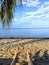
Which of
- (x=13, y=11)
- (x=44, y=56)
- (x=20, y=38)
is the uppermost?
(x=13, y=11)

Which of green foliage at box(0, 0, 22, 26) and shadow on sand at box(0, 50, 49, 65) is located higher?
green foliage at box(0, 0, 22, 26)

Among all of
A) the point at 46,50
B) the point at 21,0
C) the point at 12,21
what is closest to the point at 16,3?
the point at 21,0

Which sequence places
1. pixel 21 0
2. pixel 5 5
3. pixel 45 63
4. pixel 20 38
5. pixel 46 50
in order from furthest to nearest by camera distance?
1. pixel 20 38
2. pixel 46 50
3. pixel 45 63
4. pixel 5 5
5. pixel 21 0

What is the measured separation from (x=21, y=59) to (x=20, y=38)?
12.9 feet

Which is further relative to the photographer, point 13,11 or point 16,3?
point 13,11

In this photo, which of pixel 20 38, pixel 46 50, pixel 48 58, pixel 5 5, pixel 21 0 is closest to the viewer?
pixel 21 0

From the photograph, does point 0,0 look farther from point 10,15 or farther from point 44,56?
point 44,56

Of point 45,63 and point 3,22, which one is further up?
point 3,22

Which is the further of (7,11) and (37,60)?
(37,60)

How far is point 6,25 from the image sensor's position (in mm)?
4188

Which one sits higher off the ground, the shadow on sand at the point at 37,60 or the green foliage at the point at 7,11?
the green foliage at the point at 7,11

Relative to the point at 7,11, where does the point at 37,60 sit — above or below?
below

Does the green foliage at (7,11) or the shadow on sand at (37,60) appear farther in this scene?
the shadow on sand at (37,60)

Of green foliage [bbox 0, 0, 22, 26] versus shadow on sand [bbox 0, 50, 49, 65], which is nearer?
green foliage [bbox 0, 0, 22, 26]
